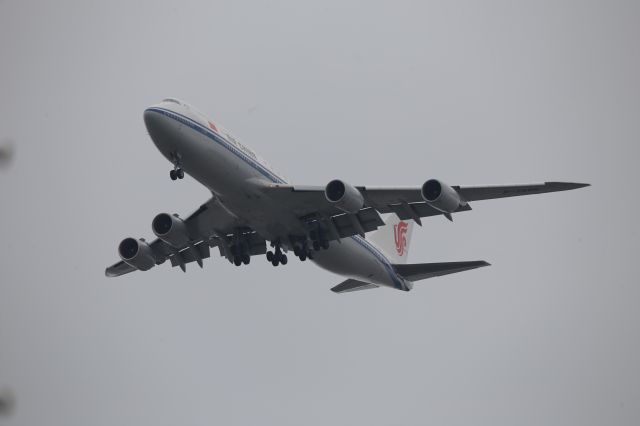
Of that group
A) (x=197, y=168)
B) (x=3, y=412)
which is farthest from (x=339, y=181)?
(x=3, y=412)

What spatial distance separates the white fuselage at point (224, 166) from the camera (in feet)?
85.8

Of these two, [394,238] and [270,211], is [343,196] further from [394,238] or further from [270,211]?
[394,238]

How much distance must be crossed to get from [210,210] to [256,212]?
340cm

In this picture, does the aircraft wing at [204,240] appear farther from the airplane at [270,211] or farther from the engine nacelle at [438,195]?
the engine nacelle at [438,195]

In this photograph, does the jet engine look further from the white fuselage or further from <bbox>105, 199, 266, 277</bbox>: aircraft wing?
the white fuselage

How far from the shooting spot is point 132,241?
3366cm

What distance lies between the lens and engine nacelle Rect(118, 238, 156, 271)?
110 feet

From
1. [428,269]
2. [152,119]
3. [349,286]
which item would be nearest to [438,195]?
[428,269]

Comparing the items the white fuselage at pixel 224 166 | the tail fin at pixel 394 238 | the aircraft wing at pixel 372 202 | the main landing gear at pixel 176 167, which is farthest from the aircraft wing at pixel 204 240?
the tail fin at pixel 394 238

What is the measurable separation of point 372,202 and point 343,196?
2334 millimetres

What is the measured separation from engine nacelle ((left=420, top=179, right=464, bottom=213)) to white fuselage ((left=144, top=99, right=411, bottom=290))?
6.15m

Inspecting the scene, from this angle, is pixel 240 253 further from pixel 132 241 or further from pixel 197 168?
pixel 197 168

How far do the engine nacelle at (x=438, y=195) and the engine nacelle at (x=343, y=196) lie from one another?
8.85 ft

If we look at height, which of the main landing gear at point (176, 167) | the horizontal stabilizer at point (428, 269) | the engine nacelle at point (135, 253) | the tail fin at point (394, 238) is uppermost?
the tail fin at point (394, 238)
